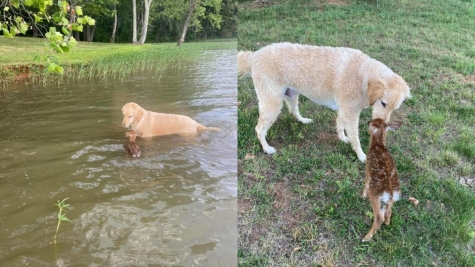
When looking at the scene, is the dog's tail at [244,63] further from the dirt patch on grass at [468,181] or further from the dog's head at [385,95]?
the dirt patch on grass at [468,181]

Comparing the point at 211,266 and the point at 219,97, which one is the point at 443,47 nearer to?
the point at 219,97

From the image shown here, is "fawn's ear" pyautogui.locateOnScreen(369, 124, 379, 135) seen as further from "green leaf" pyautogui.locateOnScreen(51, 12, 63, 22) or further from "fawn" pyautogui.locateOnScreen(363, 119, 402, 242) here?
"green leaf" pyautogui.locateOnScreen(51, 12, 63, 22)

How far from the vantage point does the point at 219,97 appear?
9.05 meters

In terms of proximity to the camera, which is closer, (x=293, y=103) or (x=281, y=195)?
(x=281, y=195)

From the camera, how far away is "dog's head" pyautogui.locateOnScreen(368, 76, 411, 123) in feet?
12.1

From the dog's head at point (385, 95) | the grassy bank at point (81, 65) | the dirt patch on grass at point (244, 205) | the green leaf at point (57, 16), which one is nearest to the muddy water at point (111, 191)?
the dirt patch on grass at point (244, 205)

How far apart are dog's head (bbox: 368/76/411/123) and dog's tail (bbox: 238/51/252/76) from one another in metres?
1.56

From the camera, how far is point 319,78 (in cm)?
435

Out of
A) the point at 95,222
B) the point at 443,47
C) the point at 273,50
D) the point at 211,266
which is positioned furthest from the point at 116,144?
the point at 443,47

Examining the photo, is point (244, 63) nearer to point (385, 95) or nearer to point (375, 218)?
point (385, 95)

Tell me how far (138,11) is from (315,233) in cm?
3479

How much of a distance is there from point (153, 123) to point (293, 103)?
2.39m

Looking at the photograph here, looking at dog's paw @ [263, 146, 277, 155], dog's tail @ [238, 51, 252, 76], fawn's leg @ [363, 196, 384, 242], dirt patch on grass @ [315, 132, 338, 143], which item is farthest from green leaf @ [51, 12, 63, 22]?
fawn's leg @ [363, 196, 384, 242]

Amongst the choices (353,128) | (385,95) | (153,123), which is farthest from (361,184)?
(153,123)
